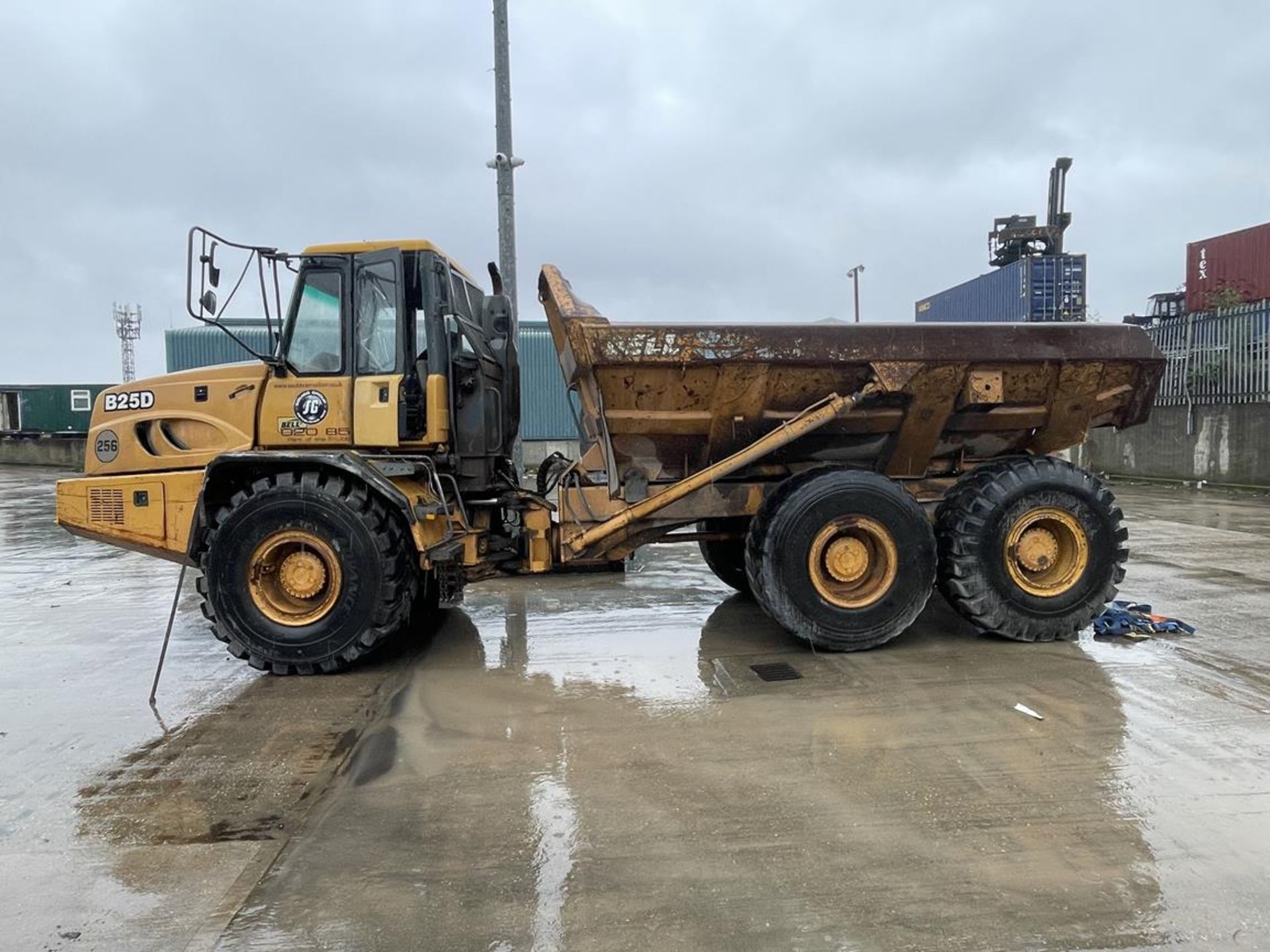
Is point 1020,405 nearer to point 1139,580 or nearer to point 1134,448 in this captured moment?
point 1139,580

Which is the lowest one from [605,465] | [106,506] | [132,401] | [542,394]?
[106,506]

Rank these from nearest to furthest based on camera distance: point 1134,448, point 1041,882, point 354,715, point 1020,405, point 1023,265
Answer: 1. point 1041,882
2. point 354,715
3. point 1020,405
4. point 1134,448
5. point 1023,265

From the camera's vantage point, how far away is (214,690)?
5.05 metres

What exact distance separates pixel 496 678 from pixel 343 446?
5.95 feet

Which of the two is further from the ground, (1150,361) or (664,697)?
(1150,361)

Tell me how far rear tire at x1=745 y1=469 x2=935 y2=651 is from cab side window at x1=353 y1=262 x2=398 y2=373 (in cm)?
273

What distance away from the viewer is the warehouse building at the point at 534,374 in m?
21.9

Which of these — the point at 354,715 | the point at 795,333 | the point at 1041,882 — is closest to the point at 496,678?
the point at 354,715

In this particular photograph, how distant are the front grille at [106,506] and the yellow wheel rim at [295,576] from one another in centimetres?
106

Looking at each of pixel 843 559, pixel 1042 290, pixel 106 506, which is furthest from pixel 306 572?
pixel 1042 290

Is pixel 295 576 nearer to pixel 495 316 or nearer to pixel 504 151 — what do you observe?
pixel 495 316

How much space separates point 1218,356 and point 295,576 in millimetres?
18306

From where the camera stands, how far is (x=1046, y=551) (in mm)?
5645

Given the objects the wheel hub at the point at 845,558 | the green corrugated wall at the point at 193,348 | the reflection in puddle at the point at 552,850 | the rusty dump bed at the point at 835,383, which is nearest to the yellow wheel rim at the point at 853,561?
the wheel hub at the point at 845,558
